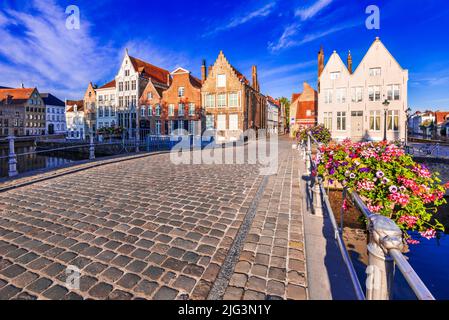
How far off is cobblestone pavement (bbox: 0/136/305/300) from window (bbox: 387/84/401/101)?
29.4m

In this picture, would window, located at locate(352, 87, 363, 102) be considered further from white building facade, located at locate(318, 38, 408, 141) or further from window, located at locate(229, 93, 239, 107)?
window, located at locate(229, 93, 239, 107)

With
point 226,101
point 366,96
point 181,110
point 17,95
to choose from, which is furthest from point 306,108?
point 17,95

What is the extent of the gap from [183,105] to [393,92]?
89.6 ft

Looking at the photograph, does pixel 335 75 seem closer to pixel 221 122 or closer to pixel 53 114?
pixel 221 122

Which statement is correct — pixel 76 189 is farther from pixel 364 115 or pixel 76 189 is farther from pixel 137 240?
pixel 364 115

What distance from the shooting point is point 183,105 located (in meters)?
34.8

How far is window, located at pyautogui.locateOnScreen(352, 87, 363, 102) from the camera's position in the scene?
29188mm

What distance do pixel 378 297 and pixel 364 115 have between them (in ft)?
107

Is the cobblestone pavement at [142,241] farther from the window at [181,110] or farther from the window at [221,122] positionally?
the window at [181,110]

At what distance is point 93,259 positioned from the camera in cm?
290

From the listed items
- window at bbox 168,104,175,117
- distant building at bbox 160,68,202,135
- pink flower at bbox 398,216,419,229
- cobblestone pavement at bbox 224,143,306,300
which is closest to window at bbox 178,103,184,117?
distant building at bbox 160,68,202,135

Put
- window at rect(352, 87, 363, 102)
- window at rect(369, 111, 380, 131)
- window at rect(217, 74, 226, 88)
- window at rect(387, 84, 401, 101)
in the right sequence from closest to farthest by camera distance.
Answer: window at rect(387, 84, 401, 101) → window at rect(369, 111, 380, 131) → window at rect(352, 87, 363, 102) → window at rect(217, 74, 226, 88)

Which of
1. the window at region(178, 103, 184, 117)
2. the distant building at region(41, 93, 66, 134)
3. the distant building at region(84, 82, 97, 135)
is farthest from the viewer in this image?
the distant building at region(41, 93, 66, 134)
